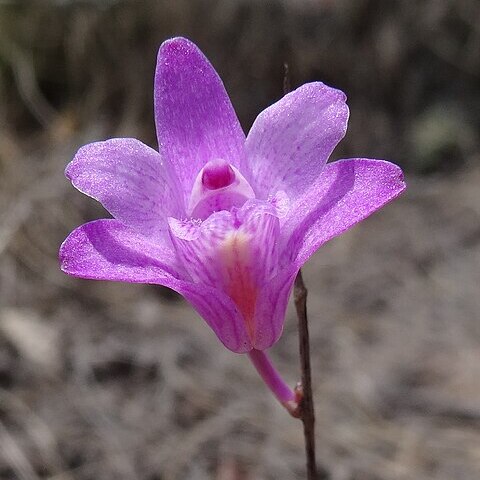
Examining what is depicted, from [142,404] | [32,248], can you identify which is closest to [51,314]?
[32,248]

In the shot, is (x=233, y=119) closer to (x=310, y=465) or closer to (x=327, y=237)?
(x=327, y=237)

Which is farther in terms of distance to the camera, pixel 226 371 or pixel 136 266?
pixel 226 371

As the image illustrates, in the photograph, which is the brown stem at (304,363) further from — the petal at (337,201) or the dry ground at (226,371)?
the dry ground at (226,371)

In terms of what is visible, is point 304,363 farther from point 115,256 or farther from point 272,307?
point 115,256

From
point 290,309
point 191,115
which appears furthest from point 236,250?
point 290,309

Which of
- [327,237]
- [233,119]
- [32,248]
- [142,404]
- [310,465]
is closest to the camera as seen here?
[327,237]

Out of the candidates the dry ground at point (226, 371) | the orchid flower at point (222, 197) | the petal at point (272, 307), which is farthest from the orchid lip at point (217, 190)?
the dry ground at point (226, 371)
